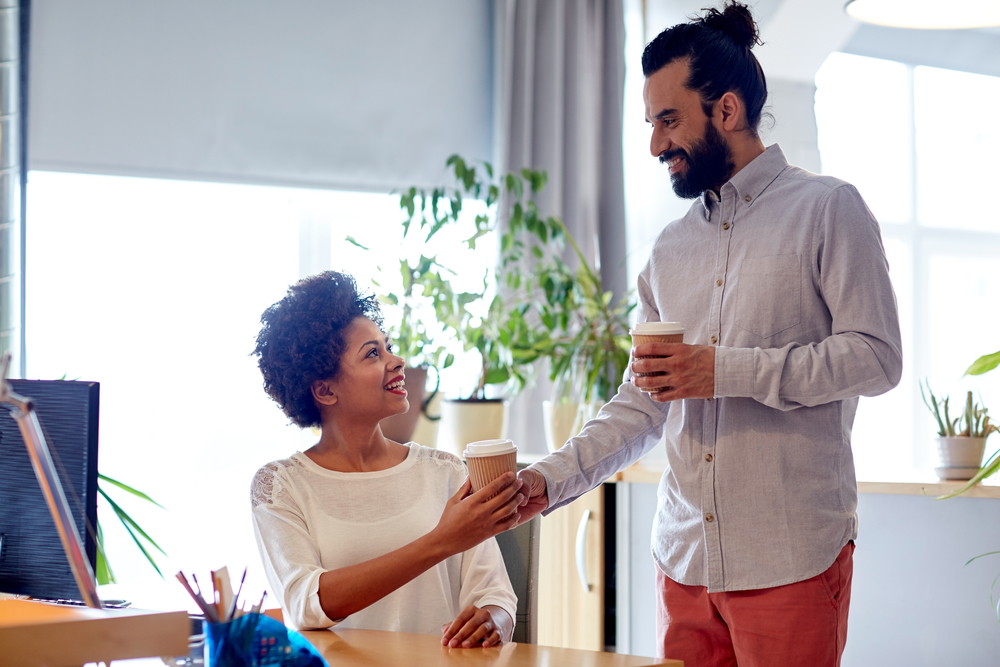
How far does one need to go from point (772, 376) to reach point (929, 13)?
57.5 inches

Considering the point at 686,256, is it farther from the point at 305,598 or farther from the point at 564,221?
the point at 564,221

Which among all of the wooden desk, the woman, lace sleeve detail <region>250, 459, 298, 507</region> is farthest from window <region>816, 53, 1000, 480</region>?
lace sleeve detail <region>250, 459, 298, 507</region>

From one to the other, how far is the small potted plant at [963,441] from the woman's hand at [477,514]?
1.30 meters

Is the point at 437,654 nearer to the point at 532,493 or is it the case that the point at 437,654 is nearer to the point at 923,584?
the point at 532,493

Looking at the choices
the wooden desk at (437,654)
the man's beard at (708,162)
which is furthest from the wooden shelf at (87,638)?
the man's beard at (708,162)

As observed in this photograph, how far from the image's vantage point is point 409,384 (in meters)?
2.95

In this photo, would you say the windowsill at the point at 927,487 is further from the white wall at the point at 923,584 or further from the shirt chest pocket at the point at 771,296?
the shirt chest pocket at the point at 771,296

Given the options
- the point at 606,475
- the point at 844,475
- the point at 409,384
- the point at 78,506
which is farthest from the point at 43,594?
the point at 409,384

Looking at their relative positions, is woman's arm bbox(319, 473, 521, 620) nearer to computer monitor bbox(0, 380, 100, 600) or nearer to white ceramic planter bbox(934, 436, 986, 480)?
computer monitor bbox(0, 380, 100, 600)

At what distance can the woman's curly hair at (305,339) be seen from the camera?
72.8 inches

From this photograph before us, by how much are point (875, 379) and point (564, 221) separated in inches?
99.9

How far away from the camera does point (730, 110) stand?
166 cm

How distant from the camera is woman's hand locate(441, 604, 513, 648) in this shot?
1.42 m

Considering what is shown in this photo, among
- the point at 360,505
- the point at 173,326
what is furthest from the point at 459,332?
the point at 360,505
